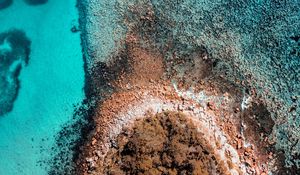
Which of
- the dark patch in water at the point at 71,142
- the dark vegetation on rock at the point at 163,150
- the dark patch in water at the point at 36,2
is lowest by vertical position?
the dark patch in water at the point at 71,142

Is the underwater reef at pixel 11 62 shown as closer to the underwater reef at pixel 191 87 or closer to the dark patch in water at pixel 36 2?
the dark patch in water at pixel 36 2

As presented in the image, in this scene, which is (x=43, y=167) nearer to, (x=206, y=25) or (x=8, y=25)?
(x=8, y=25)

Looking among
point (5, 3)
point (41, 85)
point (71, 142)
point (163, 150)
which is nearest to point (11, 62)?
point (41, 85)

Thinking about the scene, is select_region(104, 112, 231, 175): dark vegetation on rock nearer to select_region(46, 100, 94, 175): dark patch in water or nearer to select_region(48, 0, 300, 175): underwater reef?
select_region(48, 0, 300, 175): underwater reef

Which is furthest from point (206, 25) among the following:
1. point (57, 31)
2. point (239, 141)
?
point (57, 31)

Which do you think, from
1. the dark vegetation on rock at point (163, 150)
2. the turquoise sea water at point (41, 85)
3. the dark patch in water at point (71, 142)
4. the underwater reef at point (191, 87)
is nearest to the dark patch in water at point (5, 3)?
the turquoise sea water at point (41, 85)

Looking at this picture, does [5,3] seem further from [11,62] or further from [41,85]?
[41,85]
